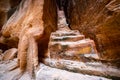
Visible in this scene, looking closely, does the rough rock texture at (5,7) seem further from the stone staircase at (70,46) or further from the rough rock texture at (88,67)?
the rough rock texture at (88,67)

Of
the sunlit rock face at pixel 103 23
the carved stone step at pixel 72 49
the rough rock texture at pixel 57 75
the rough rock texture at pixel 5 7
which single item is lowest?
the rough rock texture at pixel 57 75

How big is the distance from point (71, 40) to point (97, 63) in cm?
112

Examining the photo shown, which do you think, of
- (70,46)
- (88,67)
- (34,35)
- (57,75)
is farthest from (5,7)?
(88,67)

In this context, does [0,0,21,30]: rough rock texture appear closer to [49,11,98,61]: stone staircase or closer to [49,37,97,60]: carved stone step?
[49,11,98,61]: stone staircase

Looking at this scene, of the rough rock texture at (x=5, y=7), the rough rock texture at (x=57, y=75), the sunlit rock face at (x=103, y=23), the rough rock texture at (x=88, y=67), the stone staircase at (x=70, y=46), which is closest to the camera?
the sunlit rock face at (x=103, y=23)

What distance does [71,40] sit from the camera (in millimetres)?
3809

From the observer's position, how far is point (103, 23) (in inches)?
105

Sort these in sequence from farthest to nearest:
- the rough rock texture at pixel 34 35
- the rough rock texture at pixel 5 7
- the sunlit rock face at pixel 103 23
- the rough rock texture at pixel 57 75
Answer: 1. the rough rock texture at pixel 5 7
2. the rough rock texture at pixel 34 35
3. the rough rock texture at pixel 57 75
4. the sunlit rock face at pixel 103 23

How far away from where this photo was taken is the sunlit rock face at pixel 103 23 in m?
2.34

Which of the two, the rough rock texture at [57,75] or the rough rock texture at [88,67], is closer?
the rough rock texture at [88,67]

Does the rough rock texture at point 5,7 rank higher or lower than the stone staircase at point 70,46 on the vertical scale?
higher

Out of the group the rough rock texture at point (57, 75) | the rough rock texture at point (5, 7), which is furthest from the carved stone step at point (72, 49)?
the rough rock texture at point (5, 7)

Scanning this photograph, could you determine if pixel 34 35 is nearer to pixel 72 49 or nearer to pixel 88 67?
pixel 72 49

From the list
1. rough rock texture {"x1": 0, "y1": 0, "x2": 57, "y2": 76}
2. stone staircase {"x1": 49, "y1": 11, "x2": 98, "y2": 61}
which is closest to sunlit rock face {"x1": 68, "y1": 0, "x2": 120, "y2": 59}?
stone staircase {"x1": 49, "y1": 11, "x2": 98, "y2": 61}
